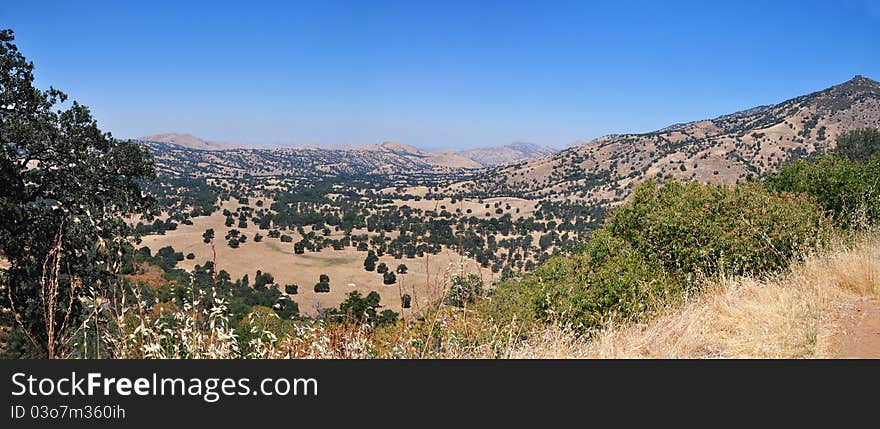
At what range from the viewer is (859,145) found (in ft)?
126

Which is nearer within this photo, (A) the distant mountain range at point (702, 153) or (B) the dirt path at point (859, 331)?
(B) the dirt path at point (859, 331)

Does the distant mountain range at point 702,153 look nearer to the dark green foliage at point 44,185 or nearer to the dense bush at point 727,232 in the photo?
the dense bush at point 727,232

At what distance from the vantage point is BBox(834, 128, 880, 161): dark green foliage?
36875mm

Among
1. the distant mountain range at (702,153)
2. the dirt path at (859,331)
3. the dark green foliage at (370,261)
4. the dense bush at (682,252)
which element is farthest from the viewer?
the distant mountain range at (702,153)

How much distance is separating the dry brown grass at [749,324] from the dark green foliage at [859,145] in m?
40.7

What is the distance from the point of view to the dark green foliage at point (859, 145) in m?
36.9

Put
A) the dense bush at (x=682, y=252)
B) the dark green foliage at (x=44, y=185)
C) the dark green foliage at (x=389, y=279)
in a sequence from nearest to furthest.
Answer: the dense bush at (x=682, y=252), the dark green foliage at (x=44, y=185), the dark green foliage at (x=389, y=279)

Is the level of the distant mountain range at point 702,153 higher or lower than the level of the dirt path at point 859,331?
higher

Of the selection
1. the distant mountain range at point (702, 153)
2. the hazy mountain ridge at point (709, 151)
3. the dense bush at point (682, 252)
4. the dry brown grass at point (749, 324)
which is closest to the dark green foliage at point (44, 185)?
the dense bush at point (682, 252)

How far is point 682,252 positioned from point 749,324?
164 inches

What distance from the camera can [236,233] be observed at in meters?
69.1

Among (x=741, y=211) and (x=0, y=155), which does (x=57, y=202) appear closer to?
(x=0, y=155)

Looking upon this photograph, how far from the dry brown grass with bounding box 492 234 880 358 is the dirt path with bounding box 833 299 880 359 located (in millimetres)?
60

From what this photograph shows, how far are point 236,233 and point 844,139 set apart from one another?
6728 centimetres
